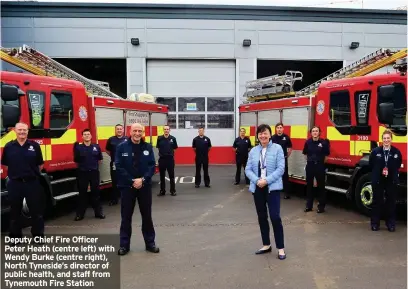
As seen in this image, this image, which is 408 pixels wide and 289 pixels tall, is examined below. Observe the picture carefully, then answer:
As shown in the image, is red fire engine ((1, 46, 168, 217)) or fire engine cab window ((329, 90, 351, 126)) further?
fire engine cab window ((329, 90, 351, 126))

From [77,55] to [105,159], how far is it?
888 cm

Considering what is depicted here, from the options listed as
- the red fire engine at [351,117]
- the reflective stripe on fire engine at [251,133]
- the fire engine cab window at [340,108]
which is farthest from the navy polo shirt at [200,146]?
the fire engine cab window at [340,108]

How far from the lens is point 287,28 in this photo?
1639 cm

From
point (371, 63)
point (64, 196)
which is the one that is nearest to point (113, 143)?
point (64, 196)

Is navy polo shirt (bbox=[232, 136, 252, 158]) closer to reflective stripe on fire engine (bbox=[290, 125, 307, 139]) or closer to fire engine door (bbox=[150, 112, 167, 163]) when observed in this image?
reflective stripe on fire engine (bbox=[290, 125, 307, 139])

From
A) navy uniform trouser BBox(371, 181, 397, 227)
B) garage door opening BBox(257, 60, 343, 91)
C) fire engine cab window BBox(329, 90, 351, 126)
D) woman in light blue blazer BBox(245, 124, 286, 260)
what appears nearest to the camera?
woman in light blue blazer BBox(245, 124, 286, 260)

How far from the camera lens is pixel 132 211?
5.00 metres

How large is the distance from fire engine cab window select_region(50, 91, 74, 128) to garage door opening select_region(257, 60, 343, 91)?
37.5 feet

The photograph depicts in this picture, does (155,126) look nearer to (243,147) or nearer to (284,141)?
(243,147)

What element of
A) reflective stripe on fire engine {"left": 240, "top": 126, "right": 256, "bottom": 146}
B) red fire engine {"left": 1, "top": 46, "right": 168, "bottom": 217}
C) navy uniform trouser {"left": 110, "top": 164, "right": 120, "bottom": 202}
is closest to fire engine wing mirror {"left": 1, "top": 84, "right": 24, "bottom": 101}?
red fire engine {"left": 1, "top": 46, "right": 168, "bottom": 217}

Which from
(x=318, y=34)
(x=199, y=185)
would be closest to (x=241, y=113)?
(x=199, y=185)

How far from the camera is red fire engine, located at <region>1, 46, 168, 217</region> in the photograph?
6012 mm

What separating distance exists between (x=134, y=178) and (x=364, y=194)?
4257mm

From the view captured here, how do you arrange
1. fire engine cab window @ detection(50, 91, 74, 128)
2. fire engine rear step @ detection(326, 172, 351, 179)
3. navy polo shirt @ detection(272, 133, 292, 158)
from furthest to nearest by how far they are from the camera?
1. navy polo shirt @ detection(272, 133, 292, 158)
2. fire engine rear step @ detection(326, 172, 351, 179)
3. fire engine cab window @ detection(50, 91, 74, 128)
